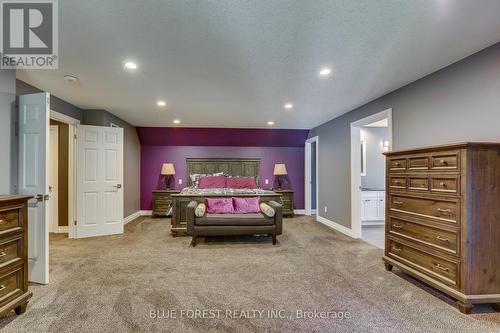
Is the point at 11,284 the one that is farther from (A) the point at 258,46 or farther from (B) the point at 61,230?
(B) the point at 61,230

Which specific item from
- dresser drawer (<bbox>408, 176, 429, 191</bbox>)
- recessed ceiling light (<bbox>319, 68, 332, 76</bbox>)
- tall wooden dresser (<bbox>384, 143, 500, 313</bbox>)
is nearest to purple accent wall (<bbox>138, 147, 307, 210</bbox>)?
recessed ceiling light (<bbox>319, 68, 332, 76</bbox>)

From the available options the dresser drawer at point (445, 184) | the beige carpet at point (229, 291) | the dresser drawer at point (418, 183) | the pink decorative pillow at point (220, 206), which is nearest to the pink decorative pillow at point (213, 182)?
the pink decorative pillow at point (220, 206)

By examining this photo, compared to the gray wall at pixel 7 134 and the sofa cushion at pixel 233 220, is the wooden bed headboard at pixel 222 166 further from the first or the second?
the gray wall at pixel 7 134

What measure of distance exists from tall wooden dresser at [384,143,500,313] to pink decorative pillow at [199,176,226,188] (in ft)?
14.6

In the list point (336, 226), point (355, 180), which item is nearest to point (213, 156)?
point (336, 226)

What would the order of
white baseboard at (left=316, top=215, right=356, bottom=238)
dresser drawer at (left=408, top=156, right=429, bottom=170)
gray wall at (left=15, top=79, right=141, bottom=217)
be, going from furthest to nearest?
white baseboard at (left=316, top=215, right=356, bottom=238)
gray wall at (left=15, top=79, right=141, bottom=217)
dresser drawer at (left=408, top=156, right=429, bottom=170)

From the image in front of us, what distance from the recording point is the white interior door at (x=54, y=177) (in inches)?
184

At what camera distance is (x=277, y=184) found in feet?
22.7

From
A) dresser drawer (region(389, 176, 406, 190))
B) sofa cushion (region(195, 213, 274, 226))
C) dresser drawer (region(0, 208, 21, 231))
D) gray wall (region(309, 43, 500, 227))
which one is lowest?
sofa cushion (region(195, 213, 274, 226))

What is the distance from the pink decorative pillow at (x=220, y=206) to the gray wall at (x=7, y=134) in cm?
257

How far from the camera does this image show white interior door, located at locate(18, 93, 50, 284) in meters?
2.56

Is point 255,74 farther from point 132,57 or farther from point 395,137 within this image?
point 395,137

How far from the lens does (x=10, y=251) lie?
201 centimetres

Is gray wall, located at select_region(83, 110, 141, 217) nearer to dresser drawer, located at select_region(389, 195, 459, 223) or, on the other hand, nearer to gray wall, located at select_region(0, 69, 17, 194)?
gray wall, located at select_region(0, 69, 17, 194)
